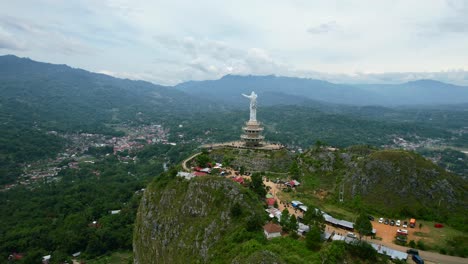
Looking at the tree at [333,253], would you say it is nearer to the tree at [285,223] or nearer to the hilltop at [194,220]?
the tree at [285,223]

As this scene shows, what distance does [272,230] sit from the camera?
2525 centimetres

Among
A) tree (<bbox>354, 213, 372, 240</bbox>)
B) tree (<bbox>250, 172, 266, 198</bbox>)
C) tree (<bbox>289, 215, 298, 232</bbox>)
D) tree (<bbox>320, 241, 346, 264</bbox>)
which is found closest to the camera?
tree (<bbox>320, 241, 346, 264</bbox>)

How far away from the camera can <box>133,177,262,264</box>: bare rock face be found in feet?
90.4

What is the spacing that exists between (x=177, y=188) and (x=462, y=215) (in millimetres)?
32749

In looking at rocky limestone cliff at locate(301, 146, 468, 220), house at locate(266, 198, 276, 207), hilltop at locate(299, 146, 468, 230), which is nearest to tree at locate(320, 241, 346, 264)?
house at locate(266, 198, 276, 207)

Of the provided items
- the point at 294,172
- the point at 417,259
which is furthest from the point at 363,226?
the point at 294,172

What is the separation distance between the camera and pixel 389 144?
13812cm

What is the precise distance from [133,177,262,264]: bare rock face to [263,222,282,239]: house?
1.83m

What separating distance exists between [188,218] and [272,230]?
33.0ft

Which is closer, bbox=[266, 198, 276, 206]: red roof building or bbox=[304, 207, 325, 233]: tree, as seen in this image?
bbox=[304, 207, 325, 233]: tree

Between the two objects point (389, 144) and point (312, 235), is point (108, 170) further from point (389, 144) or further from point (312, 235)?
point (389, 144)

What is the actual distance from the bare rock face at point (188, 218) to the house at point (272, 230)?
1829 millimetres

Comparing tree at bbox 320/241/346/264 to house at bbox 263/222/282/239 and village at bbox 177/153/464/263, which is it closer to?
village at bbox 177/153/464/263

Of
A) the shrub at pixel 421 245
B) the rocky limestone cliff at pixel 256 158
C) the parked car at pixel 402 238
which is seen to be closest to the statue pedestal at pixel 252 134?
the rocky limestone cliff at pixel 256 158
